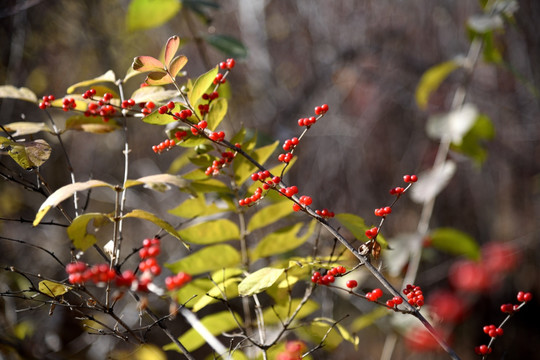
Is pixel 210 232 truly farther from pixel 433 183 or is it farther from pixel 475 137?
pixel 475 137

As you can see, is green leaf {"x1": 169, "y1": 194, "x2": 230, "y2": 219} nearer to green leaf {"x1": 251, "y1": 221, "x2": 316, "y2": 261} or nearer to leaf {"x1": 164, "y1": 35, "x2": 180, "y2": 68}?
green leaf {"x1": 251, "y1": 221, "x2": 316, "y2": 261}

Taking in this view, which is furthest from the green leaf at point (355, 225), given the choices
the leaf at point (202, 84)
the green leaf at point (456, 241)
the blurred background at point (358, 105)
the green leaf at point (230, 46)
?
the blurred background at point (358, 105)

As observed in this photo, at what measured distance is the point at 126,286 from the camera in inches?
27.0

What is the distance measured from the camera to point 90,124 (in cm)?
Answer: 113

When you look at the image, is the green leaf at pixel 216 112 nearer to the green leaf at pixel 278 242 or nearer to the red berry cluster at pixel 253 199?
the red berry cluster at pixel 253 199

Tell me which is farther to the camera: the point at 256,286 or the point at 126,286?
the point at 256,286

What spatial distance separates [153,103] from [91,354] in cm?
202

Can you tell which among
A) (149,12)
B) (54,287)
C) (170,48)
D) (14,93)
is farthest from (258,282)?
(149,12)

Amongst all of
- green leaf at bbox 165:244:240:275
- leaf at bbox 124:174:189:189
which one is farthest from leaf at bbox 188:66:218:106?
green leaf at bbox 165:244:240:275

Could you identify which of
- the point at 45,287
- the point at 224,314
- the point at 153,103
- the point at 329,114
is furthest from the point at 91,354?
the point at 329,114

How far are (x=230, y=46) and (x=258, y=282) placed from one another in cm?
93

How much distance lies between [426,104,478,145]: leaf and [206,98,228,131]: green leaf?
1.17 meters

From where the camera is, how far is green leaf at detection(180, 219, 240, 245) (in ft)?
3.88

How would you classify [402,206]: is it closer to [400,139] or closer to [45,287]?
[400,139]
